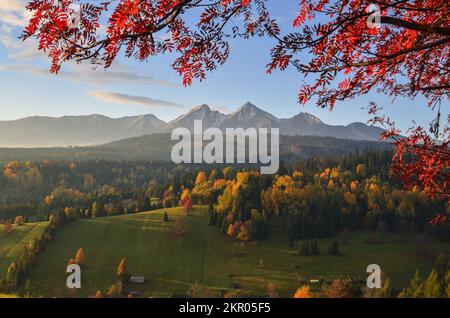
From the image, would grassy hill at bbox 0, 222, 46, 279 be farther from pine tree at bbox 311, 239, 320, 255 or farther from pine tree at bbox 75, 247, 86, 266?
pine tree at bbox 311, 239, 320, 255

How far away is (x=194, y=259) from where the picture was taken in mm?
110750

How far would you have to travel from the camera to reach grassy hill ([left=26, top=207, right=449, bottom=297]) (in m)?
96.6

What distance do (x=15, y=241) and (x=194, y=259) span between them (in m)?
56.7

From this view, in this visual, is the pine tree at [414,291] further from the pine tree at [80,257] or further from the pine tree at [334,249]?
the pine tree at [80,257]

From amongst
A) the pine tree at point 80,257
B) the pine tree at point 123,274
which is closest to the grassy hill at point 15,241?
the pine tree at point 80,257

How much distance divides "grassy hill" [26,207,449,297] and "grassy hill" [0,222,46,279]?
8.85 meters

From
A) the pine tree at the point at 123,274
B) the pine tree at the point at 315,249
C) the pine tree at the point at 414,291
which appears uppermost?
the pine tree at the point at 414,291

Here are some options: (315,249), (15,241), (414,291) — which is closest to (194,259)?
(315,249)

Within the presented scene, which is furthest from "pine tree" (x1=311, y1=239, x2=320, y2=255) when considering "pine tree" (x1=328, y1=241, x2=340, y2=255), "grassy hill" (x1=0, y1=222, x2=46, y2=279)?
"grassy hill" (x1=0, y1=222, x2=46, y2=279)

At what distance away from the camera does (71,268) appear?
92375 millimetres

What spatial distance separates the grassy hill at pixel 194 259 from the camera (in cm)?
9662

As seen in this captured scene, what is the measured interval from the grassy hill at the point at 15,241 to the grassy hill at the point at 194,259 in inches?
348
